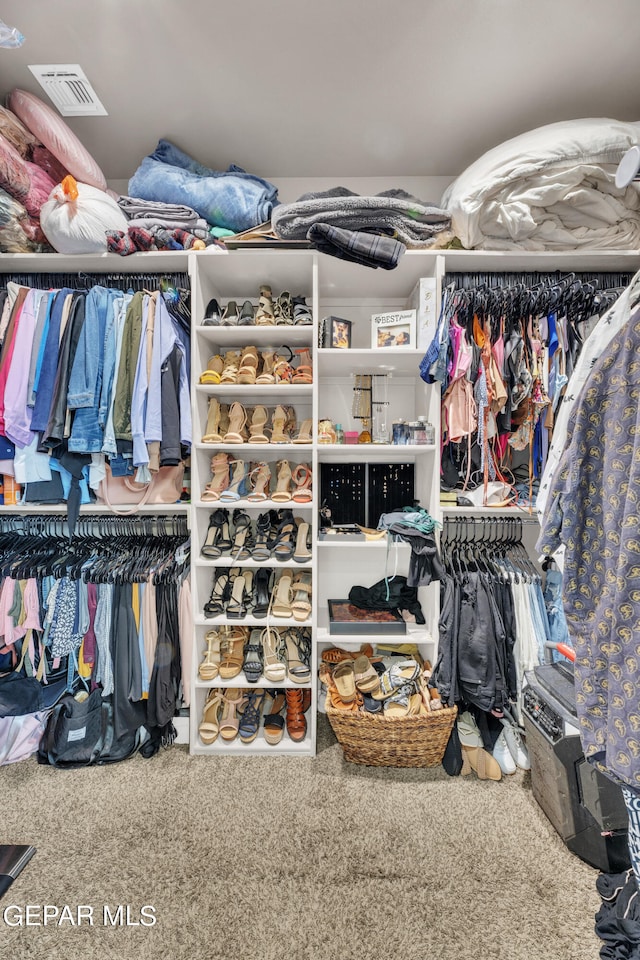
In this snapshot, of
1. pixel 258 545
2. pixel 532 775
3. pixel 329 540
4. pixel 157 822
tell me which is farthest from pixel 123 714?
pixel 532 775

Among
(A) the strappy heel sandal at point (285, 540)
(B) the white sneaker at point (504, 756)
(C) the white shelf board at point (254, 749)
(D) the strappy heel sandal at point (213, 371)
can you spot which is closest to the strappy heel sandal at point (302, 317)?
(D) the strappy heel sandal at point (213, 371)

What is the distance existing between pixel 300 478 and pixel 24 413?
1.23 m

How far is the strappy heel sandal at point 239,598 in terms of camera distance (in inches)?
74.1

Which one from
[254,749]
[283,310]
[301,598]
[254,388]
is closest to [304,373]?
[254,388]

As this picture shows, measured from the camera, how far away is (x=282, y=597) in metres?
1.96

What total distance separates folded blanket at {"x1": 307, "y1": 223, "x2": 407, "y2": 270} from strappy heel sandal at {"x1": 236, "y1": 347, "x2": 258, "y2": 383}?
1.82 feet

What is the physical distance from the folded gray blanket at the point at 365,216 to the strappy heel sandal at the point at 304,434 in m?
0.82

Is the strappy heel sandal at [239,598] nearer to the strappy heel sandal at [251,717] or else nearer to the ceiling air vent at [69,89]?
the strappy heel sandal at [251,717]

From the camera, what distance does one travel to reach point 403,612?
2.09 meters

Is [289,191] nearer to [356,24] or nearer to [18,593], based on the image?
[356,24]

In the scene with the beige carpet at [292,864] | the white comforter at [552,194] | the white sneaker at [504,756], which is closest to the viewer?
the beige carpet at [292,864]

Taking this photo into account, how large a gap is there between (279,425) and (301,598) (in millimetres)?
856

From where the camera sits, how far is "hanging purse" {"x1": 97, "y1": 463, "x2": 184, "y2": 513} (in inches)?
73.2

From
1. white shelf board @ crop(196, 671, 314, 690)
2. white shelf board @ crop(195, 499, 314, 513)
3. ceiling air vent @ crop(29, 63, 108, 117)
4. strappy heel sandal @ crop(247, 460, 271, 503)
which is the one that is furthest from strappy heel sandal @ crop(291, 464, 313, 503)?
ceiling air vent @ crop(29, 63, 108, 117)
